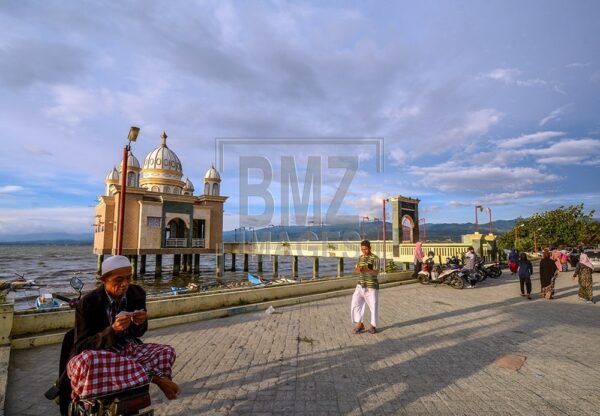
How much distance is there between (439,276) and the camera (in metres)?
13.7

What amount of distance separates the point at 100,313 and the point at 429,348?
5077 mm

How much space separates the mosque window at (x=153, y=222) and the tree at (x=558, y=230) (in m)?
45.0

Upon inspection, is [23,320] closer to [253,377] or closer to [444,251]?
[253,377]

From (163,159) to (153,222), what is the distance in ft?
27.4

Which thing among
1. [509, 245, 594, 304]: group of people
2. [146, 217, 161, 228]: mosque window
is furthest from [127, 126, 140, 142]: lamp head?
[146, 217, 161, 228]: mosque window

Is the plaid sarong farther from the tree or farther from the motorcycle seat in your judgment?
the tree

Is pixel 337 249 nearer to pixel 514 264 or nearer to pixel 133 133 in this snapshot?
pixel 514 264

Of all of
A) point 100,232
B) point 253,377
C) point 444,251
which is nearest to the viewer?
point 253,377

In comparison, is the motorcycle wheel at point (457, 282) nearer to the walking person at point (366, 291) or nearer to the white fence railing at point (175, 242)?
the walking person at point (366, 291)

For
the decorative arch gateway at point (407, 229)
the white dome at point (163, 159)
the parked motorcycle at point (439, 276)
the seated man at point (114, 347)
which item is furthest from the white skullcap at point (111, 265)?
the white dome at point (163, 159)

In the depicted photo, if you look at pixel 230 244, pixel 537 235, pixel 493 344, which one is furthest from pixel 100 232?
pixel 537 235

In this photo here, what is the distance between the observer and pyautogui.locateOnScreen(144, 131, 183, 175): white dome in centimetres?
3600

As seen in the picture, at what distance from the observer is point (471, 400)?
3803 millimetres

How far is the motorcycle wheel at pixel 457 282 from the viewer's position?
13.1 m
